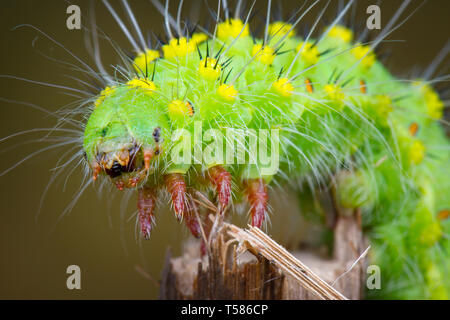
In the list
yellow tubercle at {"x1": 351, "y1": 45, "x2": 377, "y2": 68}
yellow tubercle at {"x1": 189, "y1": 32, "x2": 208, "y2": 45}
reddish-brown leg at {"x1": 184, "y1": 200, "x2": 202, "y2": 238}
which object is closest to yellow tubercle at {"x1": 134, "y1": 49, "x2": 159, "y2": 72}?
yellow tubercle at {"x1": 189, "y1": 32, "x2": 208, "y2": 45}

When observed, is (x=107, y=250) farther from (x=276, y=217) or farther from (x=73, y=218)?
(x=276, y=217)

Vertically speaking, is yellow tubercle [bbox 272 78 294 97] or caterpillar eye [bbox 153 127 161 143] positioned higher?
yellow tubercle [bbox 272 78 294 97]

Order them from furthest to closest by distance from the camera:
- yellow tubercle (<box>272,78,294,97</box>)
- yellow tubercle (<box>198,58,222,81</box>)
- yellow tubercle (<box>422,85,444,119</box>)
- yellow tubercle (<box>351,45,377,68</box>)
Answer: yellow tubercle (<box>422,85,444,119</box>)
yellow tubercle (<box>351,45,377,68</box>)
yellow tubercle (<box>272,78,294,97</box>)
yellow tubercle (<box>198,58,222,81</box>)

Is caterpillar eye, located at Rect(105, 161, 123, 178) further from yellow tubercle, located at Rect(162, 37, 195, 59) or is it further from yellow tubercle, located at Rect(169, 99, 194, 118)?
yellow tubercle, located at Rect(162, 37, 195, 59)

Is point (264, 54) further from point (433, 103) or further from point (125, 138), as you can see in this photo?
point (433, 103)

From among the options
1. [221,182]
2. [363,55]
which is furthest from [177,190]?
[363,55]

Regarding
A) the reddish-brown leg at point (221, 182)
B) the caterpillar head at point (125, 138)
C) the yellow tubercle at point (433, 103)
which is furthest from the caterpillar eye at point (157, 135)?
the yellow tubercle at point (433, 103)
